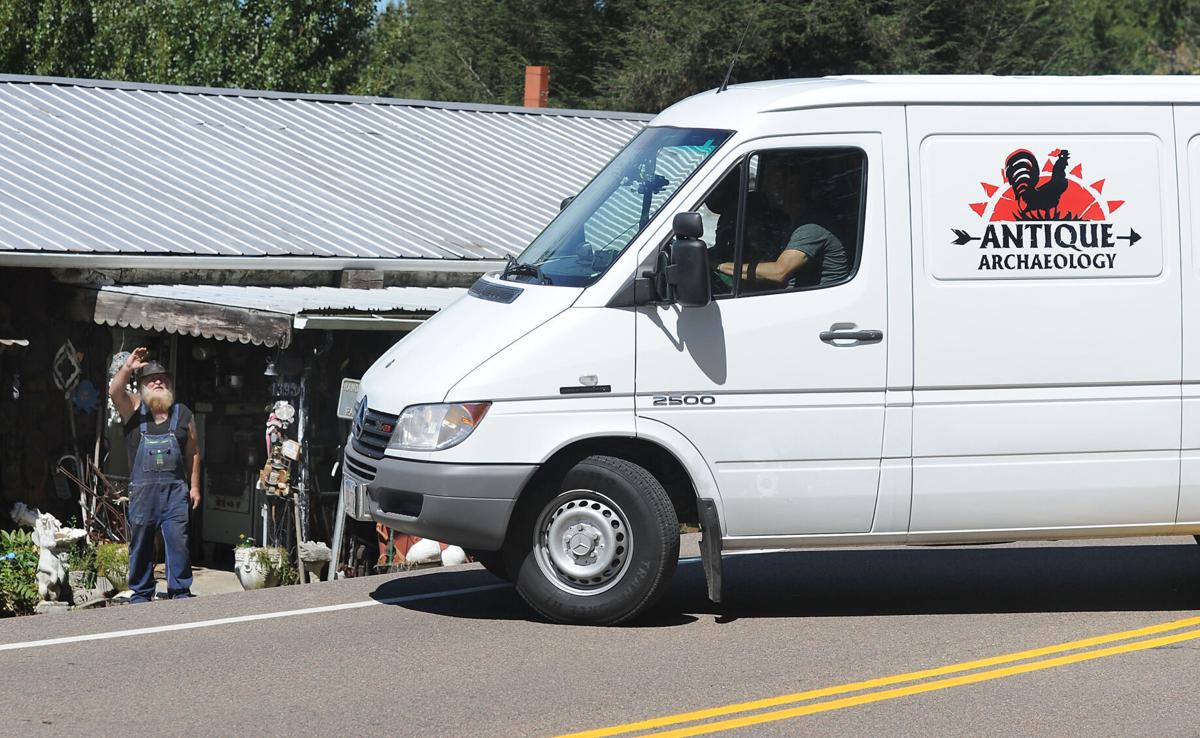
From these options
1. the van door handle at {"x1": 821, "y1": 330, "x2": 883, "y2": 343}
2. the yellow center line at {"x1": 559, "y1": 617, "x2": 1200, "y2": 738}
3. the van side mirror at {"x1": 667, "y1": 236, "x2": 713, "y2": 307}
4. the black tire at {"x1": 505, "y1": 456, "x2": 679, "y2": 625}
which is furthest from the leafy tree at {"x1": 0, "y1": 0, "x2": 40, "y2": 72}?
the yellow center line at {"x1": 559, "y1": 617, "x2": 1200, "y2": 738}

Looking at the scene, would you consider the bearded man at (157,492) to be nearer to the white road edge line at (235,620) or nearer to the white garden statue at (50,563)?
the white garden statue at (50,563)

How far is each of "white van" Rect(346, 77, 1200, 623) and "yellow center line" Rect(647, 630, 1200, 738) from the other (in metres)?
0.79

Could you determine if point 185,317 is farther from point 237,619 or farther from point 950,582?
point 950,582

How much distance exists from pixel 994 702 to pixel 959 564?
3.70 metres

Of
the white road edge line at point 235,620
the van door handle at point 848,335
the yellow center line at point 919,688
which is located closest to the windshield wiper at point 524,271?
the van door handle at point 848,335

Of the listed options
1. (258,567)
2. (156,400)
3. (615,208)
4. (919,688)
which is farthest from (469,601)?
(258,567)

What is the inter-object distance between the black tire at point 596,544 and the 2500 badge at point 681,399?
359 mm

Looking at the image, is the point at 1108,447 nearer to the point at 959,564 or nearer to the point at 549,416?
the point at 959,564

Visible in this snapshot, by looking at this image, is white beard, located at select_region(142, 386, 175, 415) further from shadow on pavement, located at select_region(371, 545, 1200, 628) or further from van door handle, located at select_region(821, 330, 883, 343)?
van door handle, located at select_region(821, 330, 883, 343)

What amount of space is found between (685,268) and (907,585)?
2.79 m

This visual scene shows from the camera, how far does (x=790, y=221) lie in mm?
8219

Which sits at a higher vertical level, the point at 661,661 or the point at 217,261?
the point at 217,261

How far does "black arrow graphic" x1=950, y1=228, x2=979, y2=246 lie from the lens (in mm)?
8281

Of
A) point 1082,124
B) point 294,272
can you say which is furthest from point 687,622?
point 294,272
